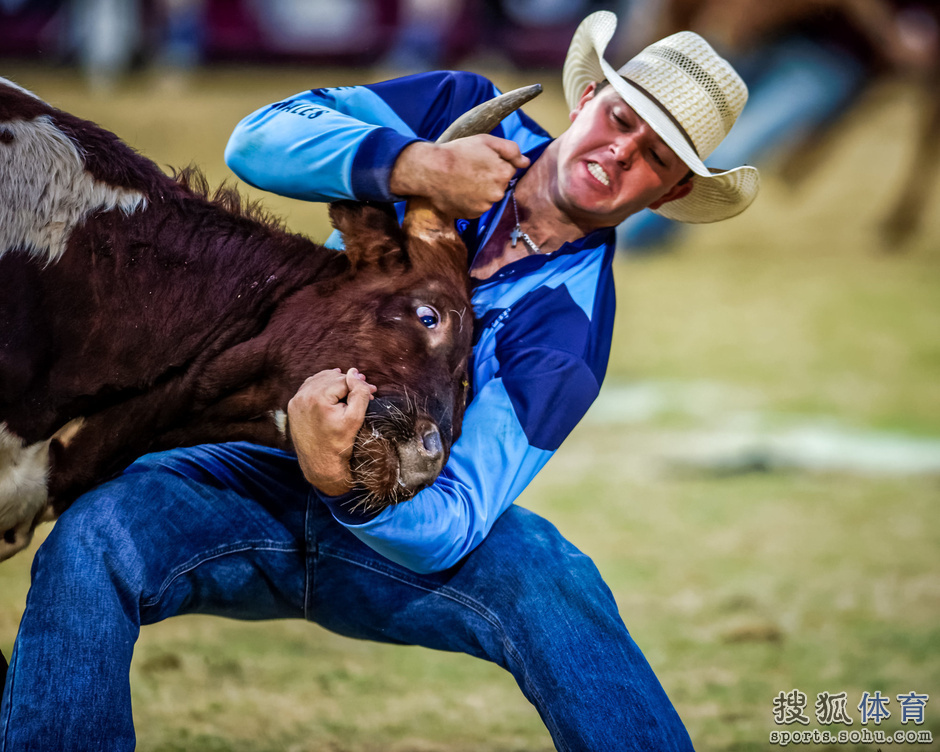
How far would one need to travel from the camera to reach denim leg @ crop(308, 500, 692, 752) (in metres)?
2.05

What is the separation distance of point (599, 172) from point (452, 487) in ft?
2.75

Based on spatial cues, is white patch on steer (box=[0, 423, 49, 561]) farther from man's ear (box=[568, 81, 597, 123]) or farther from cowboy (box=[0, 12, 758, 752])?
man's ear (box=[568, 81, 597, 123])

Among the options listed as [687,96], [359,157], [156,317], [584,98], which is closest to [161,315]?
[156,317]

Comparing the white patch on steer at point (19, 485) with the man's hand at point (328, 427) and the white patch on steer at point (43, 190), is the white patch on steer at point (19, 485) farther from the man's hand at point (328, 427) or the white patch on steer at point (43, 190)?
the man's hand at point (328, 427)

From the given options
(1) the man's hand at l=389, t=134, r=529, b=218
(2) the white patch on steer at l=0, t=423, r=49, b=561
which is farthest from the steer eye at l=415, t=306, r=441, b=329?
(2) the white patch on steer at l=0, t=423, r=49, b=561

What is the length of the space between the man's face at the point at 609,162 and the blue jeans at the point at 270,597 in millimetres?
756

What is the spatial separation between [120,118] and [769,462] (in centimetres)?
750

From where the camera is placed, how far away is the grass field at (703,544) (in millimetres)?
2996

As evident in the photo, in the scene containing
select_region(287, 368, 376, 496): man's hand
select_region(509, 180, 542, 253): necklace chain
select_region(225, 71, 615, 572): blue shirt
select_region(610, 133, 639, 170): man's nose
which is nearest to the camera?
select_region(287, 368, 376, 496): man's hand

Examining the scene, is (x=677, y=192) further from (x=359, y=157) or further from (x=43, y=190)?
(x=43, y=190)

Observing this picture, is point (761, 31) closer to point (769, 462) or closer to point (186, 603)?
point (769, 462)

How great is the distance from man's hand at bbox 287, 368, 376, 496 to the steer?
0.23 meters

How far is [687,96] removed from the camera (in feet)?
8.09

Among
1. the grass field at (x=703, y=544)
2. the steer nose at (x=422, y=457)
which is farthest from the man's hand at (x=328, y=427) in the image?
the grass field at (x=703, y=544)
